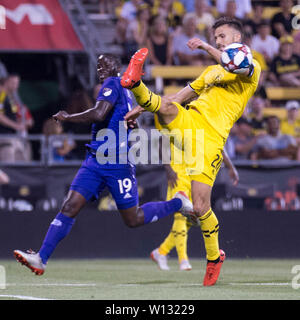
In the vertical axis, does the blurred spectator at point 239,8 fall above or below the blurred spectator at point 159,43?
above

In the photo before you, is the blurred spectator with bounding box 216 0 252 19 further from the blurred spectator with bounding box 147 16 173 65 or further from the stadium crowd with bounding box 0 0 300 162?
the blurred spectator with bounding box 147 16 173 65

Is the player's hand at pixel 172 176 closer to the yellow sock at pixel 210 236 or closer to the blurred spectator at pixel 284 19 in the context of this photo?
the yellow sock at pixel 210 236

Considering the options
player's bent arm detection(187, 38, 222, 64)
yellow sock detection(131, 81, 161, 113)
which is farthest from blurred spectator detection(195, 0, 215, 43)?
yellow sock detection(131, 81, 161, 113)

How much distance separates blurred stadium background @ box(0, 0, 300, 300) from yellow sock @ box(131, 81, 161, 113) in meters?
5.15

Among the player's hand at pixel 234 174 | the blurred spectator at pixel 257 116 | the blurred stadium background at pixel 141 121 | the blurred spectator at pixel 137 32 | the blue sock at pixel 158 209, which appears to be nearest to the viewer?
the blue sock at pixel 158 209

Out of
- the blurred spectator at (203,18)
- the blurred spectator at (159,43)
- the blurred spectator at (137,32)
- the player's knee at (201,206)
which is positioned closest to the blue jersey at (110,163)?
the player's knee at (201,206)

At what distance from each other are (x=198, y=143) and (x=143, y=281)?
170 centimetres

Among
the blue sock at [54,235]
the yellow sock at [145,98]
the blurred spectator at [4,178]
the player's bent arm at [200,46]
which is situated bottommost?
the blurred spectator at [4,178]

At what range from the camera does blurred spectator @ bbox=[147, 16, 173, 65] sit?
15.9 meters

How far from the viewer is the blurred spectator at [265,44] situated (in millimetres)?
16500

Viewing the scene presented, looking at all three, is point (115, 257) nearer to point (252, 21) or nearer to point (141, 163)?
point (141, 163)

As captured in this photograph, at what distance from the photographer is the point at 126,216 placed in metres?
8.14

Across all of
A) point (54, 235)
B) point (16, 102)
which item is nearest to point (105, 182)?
point (54, 235)

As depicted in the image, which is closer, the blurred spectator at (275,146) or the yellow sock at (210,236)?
the yellow sock at (210,236)
